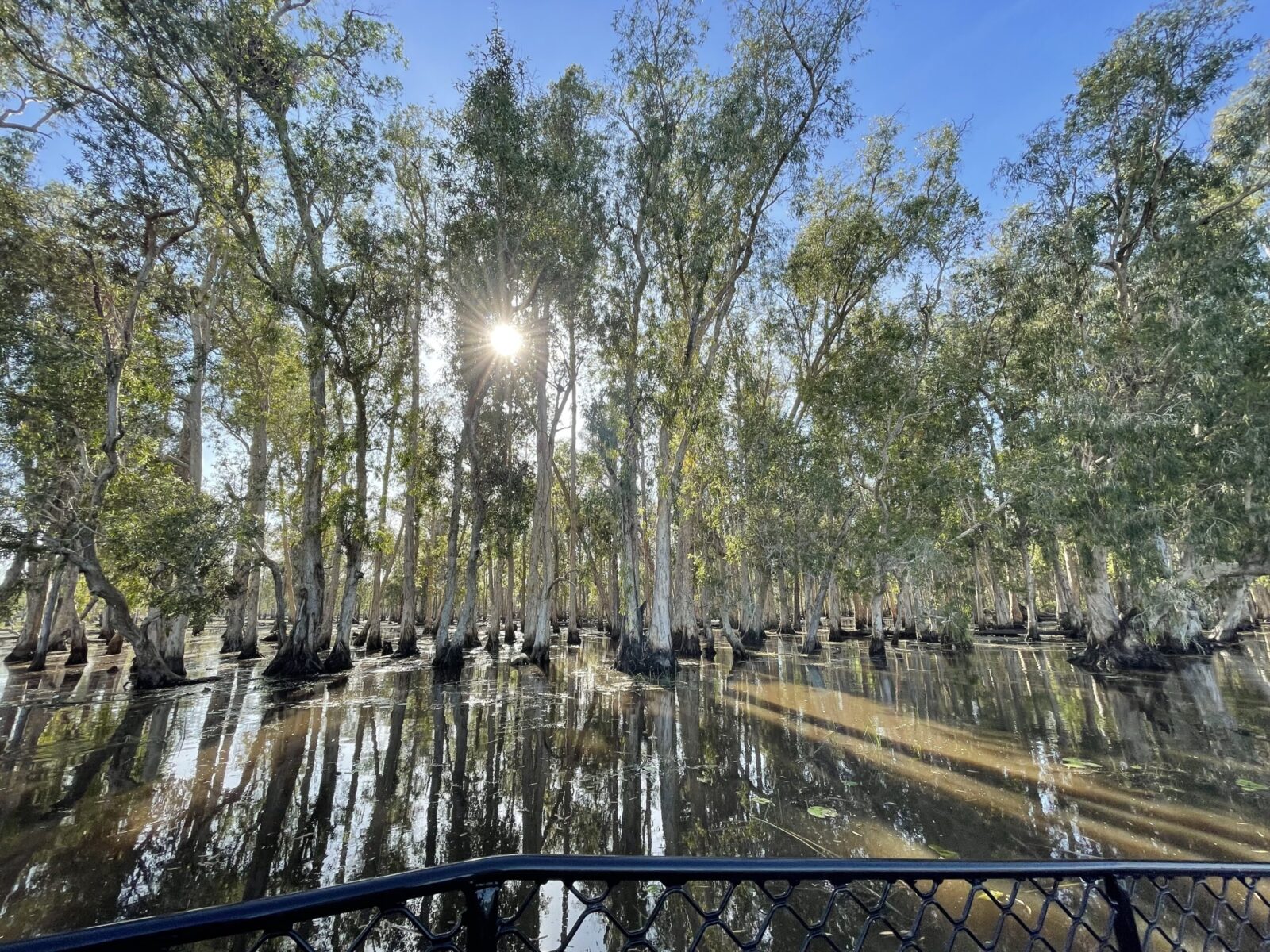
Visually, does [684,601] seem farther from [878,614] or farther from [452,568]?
[452,568]

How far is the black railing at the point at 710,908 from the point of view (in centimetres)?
109

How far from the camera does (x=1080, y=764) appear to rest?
7.10 meters

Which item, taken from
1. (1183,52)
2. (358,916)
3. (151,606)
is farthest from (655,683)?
(1183,52)

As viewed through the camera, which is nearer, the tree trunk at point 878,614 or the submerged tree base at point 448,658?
the submerged tree base at point 448,658

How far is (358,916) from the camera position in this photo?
13.5 feet

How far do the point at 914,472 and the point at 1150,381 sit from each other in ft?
21.9

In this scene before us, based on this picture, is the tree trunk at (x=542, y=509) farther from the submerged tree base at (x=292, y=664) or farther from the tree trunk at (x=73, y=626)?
the tree trunk at (x=73, y=626)

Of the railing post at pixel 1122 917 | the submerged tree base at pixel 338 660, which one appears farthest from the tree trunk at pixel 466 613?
the railing post at pixel 1122 917

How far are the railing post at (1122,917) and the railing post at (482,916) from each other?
200 cm

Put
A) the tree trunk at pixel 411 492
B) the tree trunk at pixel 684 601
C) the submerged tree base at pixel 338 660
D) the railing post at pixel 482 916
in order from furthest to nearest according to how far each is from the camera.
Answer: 1. the tree trunk at pixel 684 601
2. the tree trunk at pixel 411 492
3. the submerged tree base at pixel 338 660
4. the railing post at pixel 482 916

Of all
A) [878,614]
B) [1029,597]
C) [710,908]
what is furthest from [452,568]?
[1029,597]

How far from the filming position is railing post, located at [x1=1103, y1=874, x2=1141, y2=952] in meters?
1.81

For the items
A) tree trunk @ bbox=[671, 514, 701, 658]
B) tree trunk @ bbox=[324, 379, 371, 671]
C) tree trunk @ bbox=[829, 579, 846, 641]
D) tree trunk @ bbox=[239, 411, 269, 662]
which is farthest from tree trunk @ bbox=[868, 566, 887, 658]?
tree trunk @ bbox=[239, 411, 269, 662]

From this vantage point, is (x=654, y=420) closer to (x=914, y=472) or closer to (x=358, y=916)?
(x=914, y=472)
